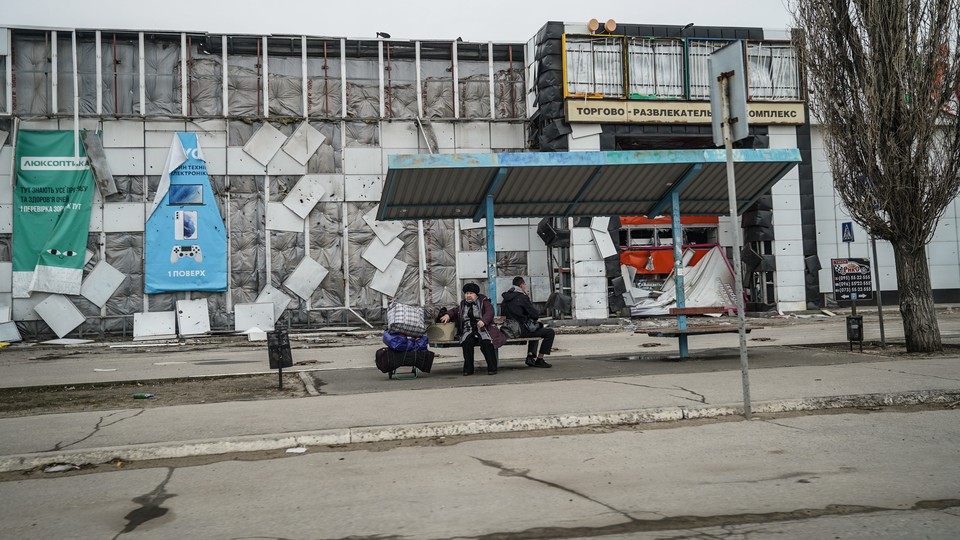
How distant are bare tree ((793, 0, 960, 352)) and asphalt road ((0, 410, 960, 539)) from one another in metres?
6.73

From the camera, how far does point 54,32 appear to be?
82.7ft

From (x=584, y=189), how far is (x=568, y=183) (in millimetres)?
408

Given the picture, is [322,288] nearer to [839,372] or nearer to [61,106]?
[61,106]

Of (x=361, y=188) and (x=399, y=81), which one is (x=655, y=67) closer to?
(x=399, y=81)

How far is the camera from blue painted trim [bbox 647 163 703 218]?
1340cm

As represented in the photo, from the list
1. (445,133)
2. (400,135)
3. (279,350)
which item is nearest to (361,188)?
(400,135)

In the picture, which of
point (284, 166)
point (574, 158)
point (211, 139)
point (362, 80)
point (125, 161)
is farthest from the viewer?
point (362, 80)

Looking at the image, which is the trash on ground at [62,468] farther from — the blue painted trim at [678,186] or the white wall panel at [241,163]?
the white wall panel at [241,163]

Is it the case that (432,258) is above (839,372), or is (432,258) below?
above

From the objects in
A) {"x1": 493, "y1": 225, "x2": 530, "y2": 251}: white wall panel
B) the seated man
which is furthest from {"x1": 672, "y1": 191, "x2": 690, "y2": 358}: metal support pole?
{"x1": 493, "y1": 225, "x2": 530, "y2": 251}: white wall panel

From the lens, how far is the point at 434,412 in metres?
Result: 8.69

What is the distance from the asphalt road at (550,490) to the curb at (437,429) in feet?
0.85

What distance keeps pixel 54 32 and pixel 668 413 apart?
2490 centimetres

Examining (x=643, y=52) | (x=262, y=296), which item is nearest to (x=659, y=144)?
(x=643, y=52)
